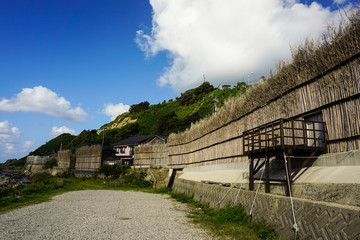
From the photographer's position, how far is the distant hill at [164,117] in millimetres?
61375

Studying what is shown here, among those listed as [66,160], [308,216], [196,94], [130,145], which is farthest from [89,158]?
[196,94]

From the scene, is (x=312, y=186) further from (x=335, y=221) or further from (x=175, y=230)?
(x=175, y=230)

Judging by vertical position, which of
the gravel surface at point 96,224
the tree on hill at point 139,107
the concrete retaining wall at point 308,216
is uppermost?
the tree on hill at point 139,107

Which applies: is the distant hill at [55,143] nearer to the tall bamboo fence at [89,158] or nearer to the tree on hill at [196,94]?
the tree on hill at [196,94]

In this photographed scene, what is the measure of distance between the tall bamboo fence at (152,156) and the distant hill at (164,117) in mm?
22123

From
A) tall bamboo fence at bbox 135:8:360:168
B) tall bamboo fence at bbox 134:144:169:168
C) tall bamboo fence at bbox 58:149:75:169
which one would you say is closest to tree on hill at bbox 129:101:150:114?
tall bamboo fence at bbox 58:149:75:169

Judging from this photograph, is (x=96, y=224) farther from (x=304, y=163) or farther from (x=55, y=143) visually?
(x=55, y=143)

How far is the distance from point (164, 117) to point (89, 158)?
107ft

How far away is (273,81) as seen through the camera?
12453mm

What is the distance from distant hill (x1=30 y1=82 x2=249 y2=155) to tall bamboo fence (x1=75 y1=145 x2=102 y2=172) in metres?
18.4

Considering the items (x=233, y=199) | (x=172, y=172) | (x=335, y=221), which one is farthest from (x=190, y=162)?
(x=335, y=221)

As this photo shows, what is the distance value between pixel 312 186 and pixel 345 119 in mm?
2733

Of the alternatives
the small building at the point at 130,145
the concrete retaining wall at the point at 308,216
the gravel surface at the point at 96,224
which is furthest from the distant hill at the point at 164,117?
the concrete retaining wall at the point at 308,216

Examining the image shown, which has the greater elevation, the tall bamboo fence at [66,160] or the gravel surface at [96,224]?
the tall bamboo fence at [66,160]
